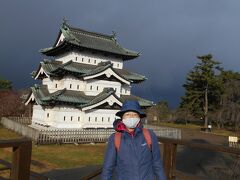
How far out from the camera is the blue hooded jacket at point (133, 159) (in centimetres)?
426

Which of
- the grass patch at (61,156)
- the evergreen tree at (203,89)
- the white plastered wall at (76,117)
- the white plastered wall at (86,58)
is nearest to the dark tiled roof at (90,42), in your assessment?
the white plastered wall at (86,58)

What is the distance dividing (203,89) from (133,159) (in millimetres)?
54079

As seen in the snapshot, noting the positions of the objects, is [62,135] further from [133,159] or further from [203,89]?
[203,89]

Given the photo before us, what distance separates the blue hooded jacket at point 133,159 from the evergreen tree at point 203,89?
51.2m

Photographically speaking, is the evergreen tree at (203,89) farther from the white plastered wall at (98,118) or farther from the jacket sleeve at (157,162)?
the jacket sleeve at (157,162)

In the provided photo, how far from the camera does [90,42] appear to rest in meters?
33.2

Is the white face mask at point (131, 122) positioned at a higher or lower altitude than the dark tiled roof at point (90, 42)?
lower

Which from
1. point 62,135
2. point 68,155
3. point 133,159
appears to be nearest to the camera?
point 133,159

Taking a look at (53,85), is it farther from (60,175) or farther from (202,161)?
(60,175)

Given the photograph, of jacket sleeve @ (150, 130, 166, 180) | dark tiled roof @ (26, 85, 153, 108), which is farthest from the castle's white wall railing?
jacket sleeve @ (150, 130, 166, 180)

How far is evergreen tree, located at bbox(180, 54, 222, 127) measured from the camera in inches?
2128

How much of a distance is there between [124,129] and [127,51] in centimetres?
3125

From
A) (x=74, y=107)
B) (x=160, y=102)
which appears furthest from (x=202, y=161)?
(x=160, y=102)

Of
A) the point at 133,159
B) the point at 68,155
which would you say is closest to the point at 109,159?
the point at 133,159
